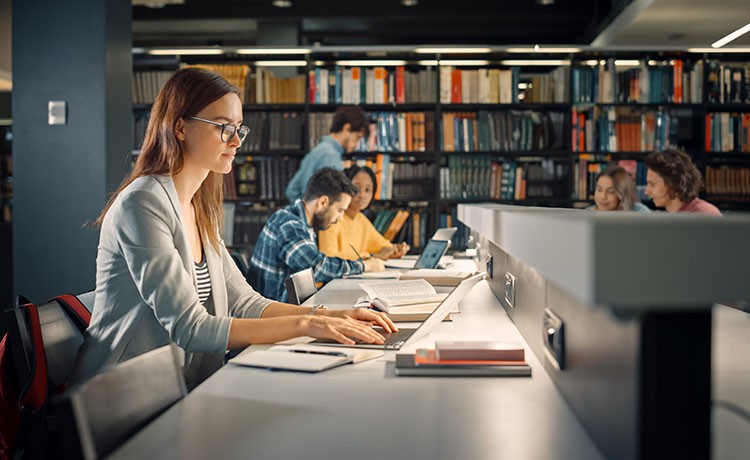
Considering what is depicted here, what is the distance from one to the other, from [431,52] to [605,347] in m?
5.20

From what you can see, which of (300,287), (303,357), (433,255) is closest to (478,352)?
(303,357)

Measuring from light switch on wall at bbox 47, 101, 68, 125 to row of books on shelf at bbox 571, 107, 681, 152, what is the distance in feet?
12.1

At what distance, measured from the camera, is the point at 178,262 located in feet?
5.73

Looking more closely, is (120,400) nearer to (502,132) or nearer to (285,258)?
(285,258)

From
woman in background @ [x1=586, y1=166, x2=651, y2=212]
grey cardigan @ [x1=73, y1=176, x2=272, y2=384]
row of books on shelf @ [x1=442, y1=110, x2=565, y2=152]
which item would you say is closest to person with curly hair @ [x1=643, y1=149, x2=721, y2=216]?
woman in background @ [x1=586, y1=166, x2=651, y2=212]

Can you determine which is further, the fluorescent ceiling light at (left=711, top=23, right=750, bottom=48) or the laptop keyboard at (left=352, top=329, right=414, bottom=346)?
the fluorescent ceiling light at (left=711, top=23, right=750, bottom=48)

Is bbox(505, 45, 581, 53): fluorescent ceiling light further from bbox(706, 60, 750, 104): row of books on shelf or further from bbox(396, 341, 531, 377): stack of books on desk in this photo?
bbox(396, 341, 531, 377): stack of books on desk

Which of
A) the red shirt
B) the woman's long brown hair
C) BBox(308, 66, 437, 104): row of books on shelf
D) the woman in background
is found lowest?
the red shirt

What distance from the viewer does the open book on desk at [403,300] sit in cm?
217

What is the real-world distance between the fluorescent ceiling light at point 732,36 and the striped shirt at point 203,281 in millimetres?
4939

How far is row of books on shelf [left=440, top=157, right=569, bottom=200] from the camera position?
5.98m

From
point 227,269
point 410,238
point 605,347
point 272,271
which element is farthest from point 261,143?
point 605,347

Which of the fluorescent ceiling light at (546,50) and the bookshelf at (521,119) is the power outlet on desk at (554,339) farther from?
the fluorescent ceiling light at (546,50)

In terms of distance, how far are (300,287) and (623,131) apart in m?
3.90
